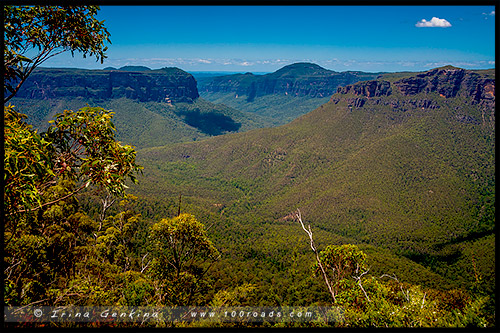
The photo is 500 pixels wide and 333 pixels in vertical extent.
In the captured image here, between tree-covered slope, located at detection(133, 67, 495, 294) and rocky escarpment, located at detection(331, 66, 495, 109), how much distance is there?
364mm

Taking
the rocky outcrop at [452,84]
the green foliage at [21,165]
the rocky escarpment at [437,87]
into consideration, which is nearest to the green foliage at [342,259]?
the green foliage at [21,165]

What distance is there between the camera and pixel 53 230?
30.0 feet

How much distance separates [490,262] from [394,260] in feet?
34.2

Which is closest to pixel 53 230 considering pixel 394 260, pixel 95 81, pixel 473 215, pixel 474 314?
pixel 474 314

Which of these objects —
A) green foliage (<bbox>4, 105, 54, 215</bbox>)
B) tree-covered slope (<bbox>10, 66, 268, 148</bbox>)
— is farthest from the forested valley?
tree-covered slope (<bbox>10, 66, 268, 148</bbox>)

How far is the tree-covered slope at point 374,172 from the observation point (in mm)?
55812

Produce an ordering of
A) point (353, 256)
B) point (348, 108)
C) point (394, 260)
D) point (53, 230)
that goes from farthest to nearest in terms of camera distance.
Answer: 1. point (348, 108)
2. point (394, 260)
3. point (53, 230)
4. point (353, 256)

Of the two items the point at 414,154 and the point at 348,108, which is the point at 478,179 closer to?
the point at 414,154

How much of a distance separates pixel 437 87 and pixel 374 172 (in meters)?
53.4

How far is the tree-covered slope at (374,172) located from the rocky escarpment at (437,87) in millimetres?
364

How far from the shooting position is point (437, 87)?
105 m

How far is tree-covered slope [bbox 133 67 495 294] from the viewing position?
55.8 m

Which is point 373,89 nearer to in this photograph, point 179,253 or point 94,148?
point 179,253

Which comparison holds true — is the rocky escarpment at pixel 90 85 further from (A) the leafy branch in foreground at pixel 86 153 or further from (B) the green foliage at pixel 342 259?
(B) the green foliage at pixel 342 259
